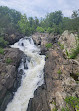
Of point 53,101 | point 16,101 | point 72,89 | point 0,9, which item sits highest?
point 0,9

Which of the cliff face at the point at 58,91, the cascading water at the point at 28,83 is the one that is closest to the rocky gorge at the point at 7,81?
the cascading water at the point at 28,83

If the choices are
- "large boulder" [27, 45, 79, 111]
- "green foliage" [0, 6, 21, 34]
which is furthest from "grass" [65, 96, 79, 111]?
"green foliage" [0, 6, 21, 34]

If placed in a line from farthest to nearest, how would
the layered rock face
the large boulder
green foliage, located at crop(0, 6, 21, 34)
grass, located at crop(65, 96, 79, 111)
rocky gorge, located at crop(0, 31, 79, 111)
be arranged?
1. green foliage, located at crop(0, 6, 21, 34)
2. the layered rock face
3. rocky gorge, located at crop(0, 31, 79, 111)
4. the large boulder
5. grass, located at crop(65, 96, 79, 111)

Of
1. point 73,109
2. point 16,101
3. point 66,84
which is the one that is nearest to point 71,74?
point 66,84

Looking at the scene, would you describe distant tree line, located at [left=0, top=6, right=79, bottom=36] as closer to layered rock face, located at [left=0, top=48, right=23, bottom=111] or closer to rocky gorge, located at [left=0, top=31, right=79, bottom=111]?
layered rock face, located at [left=0, top=48, right=23, bottom=111]

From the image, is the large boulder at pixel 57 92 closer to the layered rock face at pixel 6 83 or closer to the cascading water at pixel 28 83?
the cascading water at pixel 28 83

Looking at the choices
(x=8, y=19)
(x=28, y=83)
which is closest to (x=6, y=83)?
(x=28, y=83)

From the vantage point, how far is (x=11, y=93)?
1063 cm

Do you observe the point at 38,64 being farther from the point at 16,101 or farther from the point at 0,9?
the point at 0,9

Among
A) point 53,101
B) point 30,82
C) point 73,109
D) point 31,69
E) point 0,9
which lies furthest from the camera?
point 0,9

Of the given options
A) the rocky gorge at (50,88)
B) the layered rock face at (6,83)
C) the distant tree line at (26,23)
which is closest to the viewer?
the rocky gorge at (50,88)

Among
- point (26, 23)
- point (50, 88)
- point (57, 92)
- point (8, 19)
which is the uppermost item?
point (8, 19)

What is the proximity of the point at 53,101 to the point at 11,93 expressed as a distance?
5.56 metres

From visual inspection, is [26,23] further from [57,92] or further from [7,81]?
[57,92]
